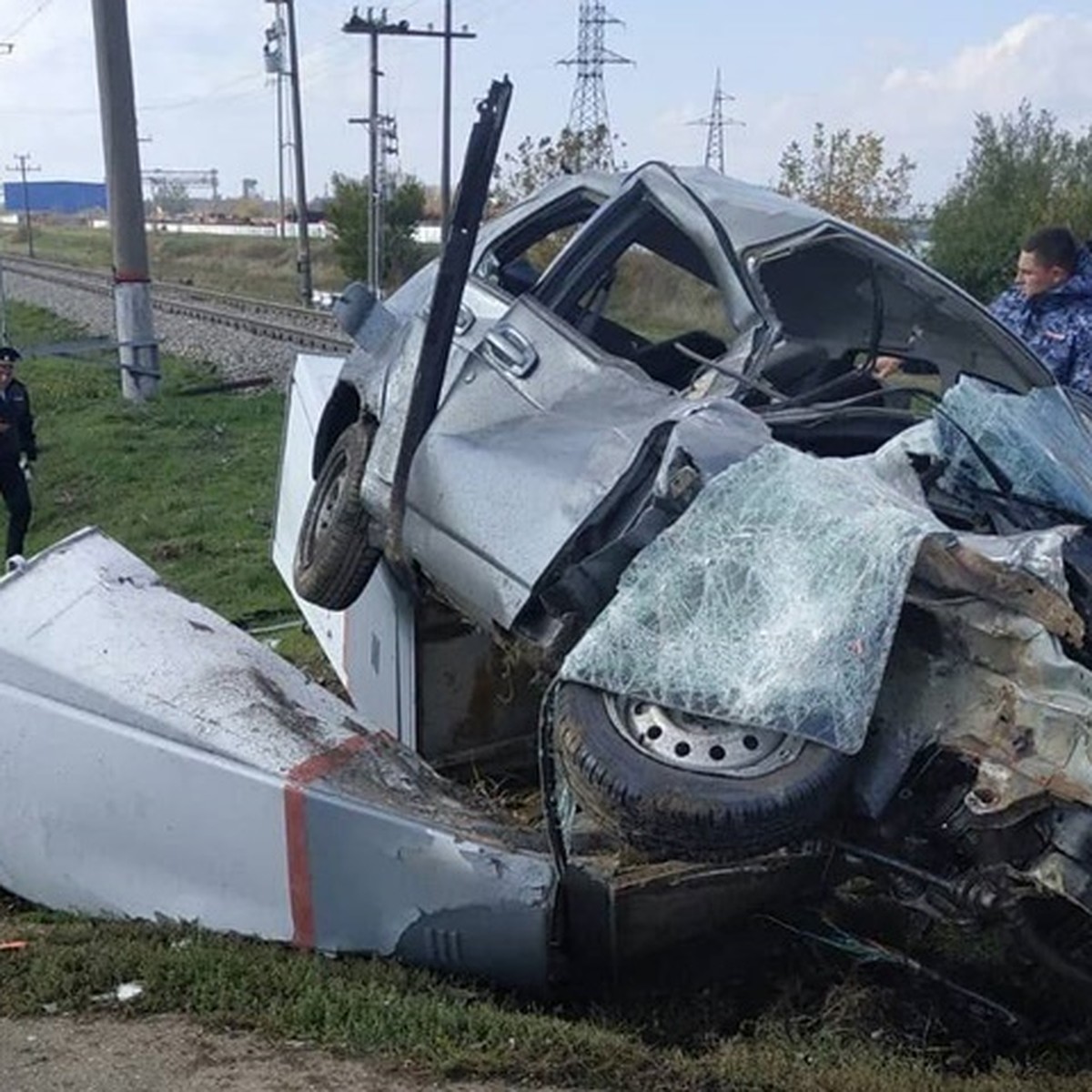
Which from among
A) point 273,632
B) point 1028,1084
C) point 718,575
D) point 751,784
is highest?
point 718,575

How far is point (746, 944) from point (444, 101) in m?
32.3

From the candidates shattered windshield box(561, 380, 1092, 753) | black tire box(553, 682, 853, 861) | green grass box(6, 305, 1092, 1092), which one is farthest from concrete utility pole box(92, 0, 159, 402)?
black tire box(553, 682, 853, 861)

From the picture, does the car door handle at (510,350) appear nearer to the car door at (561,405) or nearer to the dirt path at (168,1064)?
the car door at (561,405)

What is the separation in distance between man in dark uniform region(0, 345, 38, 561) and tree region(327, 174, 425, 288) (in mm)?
25531

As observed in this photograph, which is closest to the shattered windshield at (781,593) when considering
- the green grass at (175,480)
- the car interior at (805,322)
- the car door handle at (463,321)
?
the car interior at (805,322)

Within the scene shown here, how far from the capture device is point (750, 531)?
3793 millimetres

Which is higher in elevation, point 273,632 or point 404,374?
point 404,374

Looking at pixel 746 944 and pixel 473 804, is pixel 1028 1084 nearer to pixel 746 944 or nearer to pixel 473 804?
pixel 746 944

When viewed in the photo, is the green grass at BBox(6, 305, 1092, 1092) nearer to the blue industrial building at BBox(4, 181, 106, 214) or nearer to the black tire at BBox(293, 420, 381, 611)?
the black tire at BBox(293, 420, 381, 611)

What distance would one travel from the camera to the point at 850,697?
11.5 feet

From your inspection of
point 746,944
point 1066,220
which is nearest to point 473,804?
point 746,944

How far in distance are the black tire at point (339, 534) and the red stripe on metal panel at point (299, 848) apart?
1328mm

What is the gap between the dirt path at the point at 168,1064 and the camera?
3.65 m

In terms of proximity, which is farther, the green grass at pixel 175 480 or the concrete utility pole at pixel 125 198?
the concrete utility pole at pixel 125 198
